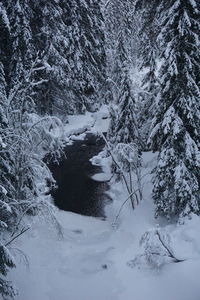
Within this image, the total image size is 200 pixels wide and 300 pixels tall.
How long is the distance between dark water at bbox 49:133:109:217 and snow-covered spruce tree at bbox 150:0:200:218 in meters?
5.16

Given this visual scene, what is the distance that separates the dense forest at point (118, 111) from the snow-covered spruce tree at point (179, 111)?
3 centimetres

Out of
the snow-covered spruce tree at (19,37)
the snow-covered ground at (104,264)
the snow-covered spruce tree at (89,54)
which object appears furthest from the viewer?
the snow-covered spruce tree at (89,54)

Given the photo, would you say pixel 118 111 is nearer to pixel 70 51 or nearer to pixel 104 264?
pixel 104 264

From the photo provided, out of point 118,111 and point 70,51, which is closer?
point 118,111

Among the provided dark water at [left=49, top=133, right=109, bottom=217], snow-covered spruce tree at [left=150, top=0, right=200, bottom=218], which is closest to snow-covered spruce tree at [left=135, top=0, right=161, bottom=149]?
snow-covered spruce tree at [left=150, top=0, right=200, bottom=218]

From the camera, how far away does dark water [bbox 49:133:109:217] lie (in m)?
16.3

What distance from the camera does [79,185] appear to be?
18.7 metres

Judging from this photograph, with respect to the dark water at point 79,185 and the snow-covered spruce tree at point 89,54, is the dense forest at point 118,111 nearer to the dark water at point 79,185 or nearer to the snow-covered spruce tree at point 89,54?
the snow-covered spruce tree at point 89,54

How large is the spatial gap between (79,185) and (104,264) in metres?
7.74

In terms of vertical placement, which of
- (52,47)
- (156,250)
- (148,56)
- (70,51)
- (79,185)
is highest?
(52,47)

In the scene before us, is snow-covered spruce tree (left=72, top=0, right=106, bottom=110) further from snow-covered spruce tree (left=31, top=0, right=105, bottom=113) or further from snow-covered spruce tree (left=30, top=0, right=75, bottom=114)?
snow-covered spruce tree (left=30, top=0, right=75, bottom=114)

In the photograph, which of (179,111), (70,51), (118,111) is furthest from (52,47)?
(179,111)

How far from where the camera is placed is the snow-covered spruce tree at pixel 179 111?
34.2ft

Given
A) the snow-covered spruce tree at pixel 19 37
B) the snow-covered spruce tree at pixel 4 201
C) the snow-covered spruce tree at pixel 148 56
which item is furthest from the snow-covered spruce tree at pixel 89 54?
the snow-covered spruce tree at pixel 4 201
